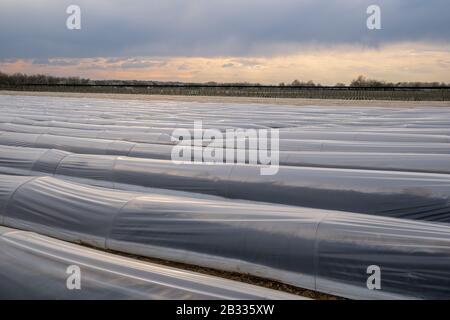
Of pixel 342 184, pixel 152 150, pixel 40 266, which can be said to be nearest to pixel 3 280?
pixel 40 266

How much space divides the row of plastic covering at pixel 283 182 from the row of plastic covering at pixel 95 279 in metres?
2.42

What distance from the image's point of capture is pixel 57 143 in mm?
9711

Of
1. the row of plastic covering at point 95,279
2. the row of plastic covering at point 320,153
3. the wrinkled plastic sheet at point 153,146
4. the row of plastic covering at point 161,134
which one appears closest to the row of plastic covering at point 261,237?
the row of plastic covering at point 95,279

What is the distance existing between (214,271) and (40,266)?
5.19ft

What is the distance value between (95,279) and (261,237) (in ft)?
4.98

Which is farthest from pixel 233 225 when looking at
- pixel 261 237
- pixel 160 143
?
pixel 160 143

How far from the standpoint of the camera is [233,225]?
421 cm

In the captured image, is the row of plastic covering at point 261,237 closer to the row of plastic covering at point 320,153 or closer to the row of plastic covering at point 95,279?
the row of plastic covering at point 95,279

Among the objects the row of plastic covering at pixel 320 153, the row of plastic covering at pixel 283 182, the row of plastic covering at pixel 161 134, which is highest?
the row of plastic covering at pixel 161 134

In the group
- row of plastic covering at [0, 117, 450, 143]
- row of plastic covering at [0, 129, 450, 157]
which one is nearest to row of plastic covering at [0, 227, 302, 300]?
row of plastic covering at [0, 129, 450, 157]

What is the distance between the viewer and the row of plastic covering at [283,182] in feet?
16.2

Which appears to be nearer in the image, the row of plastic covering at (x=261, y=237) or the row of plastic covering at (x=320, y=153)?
the row of plastic covering at (x=261, y=237)

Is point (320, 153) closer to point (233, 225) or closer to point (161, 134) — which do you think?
point (233, 225)
